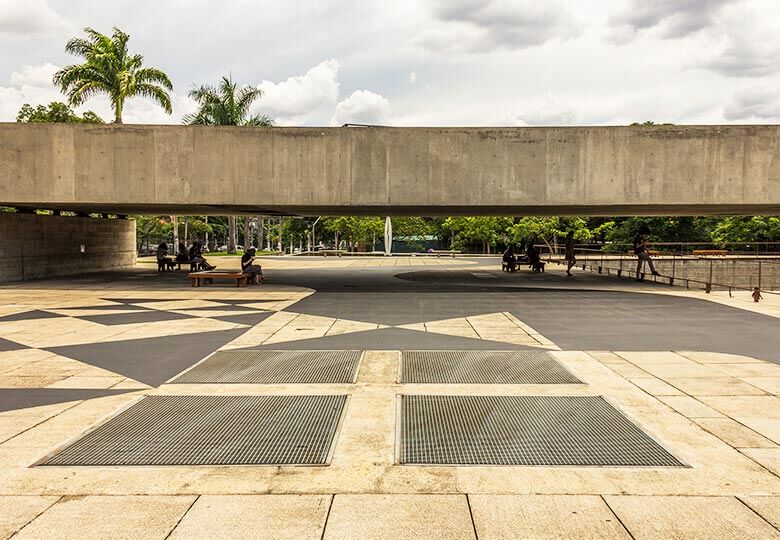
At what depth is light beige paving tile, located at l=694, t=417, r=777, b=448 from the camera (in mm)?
5005

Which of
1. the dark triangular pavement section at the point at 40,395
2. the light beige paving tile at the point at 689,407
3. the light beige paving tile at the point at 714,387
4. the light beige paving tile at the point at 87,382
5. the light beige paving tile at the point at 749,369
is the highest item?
the light beige paving tile at the point at 749,369

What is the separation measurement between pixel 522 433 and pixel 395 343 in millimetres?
4479

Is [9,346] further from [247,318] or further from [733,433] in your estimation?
[733,433]

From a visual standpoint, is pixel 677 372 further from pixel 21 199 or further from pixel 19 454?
pixel 21 199

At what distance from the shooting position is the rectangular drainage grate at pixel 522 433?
4.73 meters

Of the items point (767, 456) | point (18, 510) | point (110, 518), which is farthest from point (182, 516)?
point (767, 456)

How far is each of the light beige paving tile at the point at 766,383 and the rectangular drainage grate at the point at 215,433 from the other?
201 inches

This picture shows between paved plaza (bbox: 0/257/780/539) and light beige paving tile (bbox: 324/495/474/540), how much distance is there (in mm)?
17

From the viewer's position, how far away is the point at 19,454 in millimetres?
4750

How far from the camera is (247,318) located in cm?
1247

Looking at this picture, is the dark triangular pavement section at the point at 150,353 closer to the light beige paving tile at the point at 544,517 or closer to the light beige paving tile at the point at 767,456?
the light beige paving tile at the point at 544,517

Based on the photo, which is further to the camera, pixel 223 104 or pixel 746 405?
pixel 223 104

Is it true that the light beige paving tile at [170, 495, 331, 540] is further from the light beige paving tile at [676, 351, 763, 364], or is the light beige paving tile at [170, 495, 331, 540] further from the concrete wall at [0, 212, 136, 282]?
the concrete wall at [0, 212, 136, 282]

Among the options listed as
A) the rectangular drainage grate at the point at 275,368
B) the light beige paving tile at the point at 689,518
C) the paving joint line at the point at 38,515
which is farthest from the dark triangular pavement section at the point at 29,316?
the light beige paving tile at the point at 689,518
